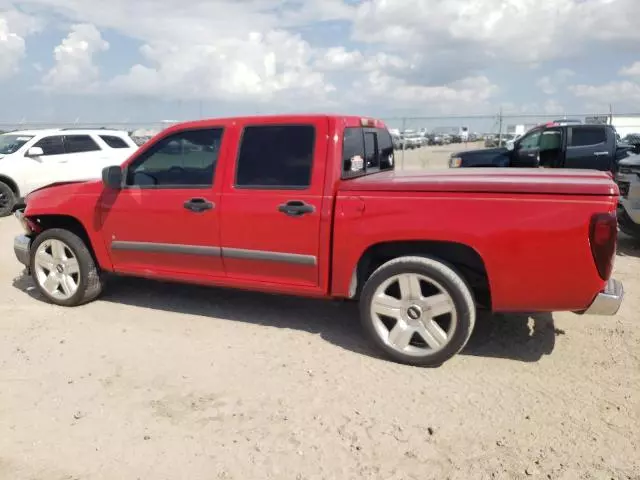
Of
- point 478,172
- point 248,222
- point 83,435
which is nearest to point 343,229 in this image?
point 248,222

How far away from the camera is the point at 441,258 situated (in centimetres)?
390

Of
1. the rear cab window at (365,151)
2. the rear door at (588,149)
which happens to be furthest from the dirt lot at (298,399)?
the rear door at (588,149)

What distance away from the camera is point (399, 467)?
2795 millimetres

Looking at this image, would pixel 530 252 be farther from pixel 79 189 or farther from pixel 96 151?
pixel 96 151

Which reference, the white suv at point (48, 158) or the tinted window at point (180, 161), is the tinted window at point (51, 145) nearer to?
the white suv at point (48, 158)

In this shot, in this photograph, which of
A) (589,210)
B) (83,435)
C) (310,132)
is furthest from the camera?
(310,132)

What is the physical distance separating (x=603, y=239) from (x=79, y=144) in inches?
427

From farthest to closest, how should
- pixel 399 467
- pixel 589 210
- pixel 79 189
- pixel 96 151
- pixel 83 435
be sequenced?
1. pixel 96 151
2. pixel 79 189
3. pixel 589 210
4. pixel 83 435
5. pixel 399 467

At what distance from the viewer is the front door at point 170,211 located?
4.45 m

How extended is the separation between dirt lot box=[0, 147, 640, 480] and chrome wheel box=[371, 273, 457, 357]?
0.19m

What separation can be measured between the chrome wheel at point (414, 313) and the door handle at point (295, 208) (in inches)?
29.7

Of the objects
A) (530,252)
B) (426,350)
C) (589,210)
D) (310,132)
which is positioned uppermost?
(310,132)

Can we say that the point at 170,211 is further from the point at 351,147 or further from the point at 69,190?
the point at 351,147

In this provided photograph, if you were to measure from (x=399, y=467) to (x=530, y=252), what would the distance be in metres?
1.57
